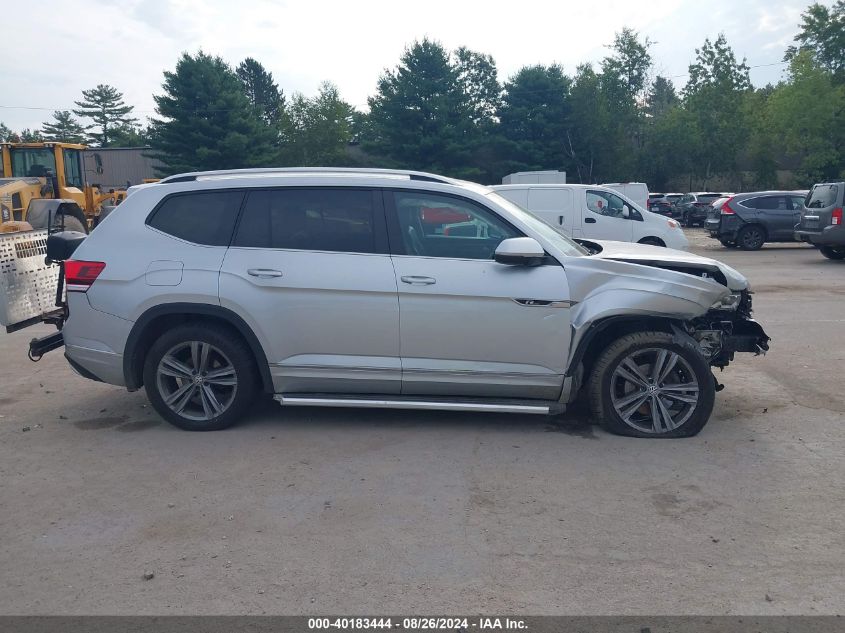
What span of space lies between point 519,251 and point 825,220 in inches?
566

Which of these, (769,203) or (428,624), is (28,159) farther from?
(428,624)

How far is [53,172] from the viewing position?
20500 mm

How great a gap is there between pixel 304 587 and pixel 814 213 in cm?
1714

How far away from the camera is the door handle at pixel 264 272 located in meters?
5.64

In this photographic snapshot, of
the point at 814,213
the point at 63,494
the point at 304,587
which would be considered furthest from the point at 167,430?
the point at 814,213

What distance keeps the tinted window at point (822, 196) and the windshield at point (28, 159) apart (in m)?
19.5

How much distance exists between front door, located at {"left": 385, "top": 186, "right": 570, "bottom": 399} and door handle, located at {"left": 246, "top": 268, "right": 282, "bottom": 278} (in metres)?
0.86

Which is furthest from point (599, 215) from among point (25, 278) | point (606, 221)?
point (25, 278)

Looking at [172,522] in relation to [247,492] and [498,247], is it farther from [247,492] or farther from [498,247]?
[498,247]

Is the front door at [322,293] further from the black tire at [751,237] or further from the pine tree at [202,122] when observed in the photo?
the pine tree at [202,122]

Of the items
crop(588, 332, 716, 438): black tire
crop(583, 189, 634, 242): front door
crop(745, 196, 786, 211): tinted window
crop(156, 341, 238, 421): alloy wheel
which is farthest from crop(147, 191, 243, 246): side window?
crop(745, 196, 786, 211): tinted window

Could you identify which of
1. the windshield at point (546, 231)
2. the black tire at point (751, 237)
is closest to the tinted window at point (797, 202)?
the black tire at point (751, 237)

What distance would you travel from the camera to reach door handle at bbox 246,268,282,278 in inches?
222

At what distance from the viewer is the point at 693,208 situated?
109 ft
